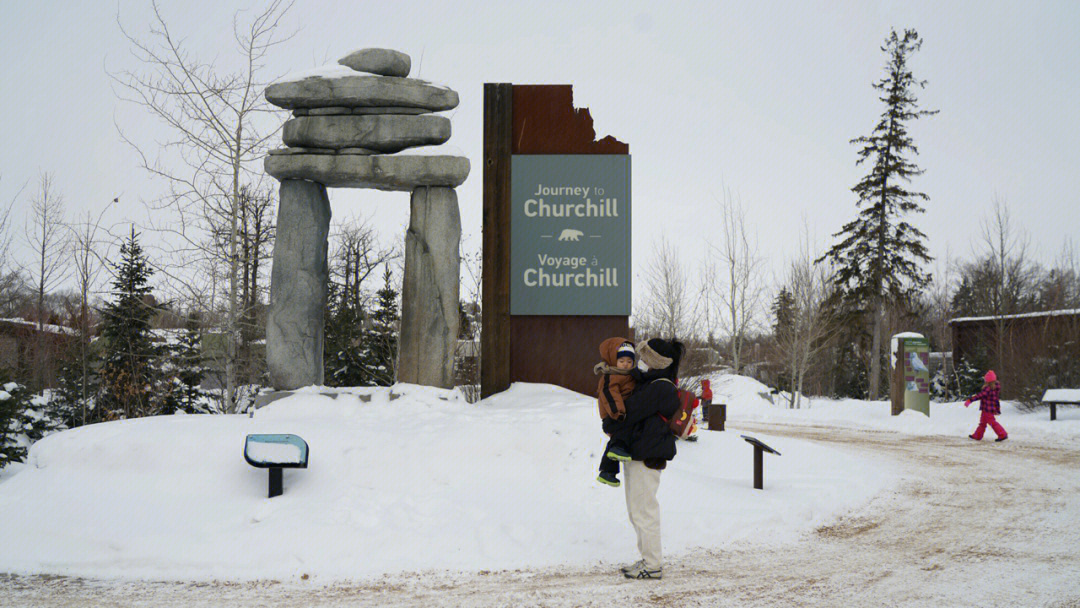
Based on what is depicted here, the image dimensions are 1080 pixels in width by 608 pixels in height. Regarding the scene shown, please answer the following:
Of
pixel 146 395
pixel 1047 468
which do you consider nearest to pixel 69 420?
pixel 146 395

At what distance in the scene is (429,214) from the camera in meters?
9.67

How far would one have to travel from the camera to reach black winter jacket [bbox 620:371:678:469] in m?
5.21

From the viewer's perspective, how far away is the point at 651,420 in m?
5.27

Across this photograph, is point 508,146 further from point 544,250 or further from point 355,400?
→ point 355,400

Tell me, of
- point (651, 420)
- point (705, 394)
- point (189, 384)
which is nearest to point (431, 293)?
point (651, 420)

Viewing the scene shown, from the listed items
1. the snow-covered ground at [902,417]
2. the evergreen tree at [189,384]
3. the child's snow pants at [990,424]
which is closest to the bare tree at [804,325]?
the snow-covered ground at [902,417]

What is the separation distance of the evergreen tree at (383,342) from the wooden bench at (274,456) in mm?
15841

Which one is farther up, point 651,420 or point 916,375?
point 651,420

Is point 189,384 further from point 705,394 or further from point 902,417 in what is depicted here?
point 902,417

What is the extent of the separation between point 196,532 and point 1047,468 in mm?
11317

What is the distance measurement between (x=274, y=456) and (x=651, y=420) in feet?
11.3

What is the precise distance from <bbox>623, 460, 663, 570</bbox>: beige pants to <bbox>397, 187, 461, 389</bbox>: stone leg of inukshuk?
466cm

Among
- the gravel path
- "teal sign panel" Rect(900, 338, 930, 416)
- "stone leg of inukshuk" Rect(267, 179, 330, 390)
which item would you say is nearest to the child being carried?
the gravel path

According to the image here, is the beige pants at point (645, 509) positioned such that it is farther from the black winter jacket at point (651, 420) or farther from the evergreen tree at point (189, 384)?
the evergreen tree at point (189, 384)
